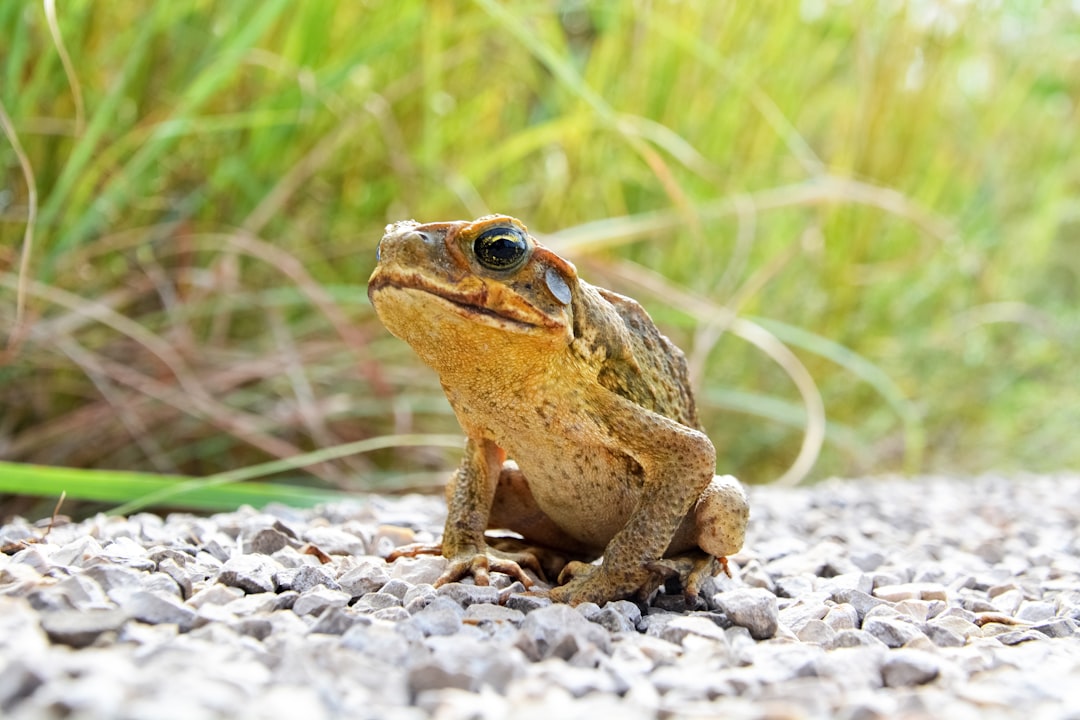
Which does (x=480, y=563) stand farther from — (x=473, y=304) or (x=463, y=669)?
(x=463, y=669)

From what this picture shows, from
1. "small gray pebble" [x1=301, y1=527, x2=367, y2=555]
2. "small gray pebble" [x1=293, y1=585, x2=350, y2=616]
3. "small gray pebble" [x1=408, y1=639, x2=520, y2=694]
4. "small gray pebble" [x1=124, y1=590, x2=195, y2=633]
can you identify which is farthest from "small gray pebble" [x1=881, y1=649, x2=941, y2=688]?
"small gray pebble" [x1=301, y1=527, x2=367, y2=555]

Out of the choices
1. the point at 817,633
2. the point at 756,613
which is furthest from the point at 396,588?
the point at 817,633

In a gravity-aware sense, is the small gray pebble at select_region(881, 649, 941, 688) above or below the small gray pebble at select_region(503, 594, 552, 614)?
above

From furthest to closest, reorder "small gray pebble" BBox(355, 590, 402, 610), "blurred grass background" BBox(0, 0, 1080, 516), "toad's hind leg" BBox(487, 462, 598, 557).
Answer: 1. "blurred grass background" BBox(0, 0, 1080, 516)
2. "toad's hind leg" BBox(487, 462, 598, 557)
3. "small gray pebble" BBox(355, 590, 402, 610)

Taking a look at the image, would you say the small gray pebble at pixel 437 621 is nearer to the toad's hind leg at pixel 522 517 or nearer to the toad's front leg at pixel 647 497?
the toad's front leg at pixel 647 497

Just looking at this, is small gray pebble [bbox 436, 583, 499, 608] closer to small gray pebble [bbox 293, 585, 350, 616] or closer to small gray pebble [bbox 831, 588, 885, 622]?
small gray pebble [bbox 293, 585, 350, 616]

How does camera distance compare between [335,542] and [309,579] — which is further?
[335,542]

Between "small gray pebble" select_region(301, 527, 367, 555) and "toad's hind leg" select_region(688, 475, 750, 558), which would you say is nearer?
"toad's hind leg" select_region(688, 475, 750, 558)
